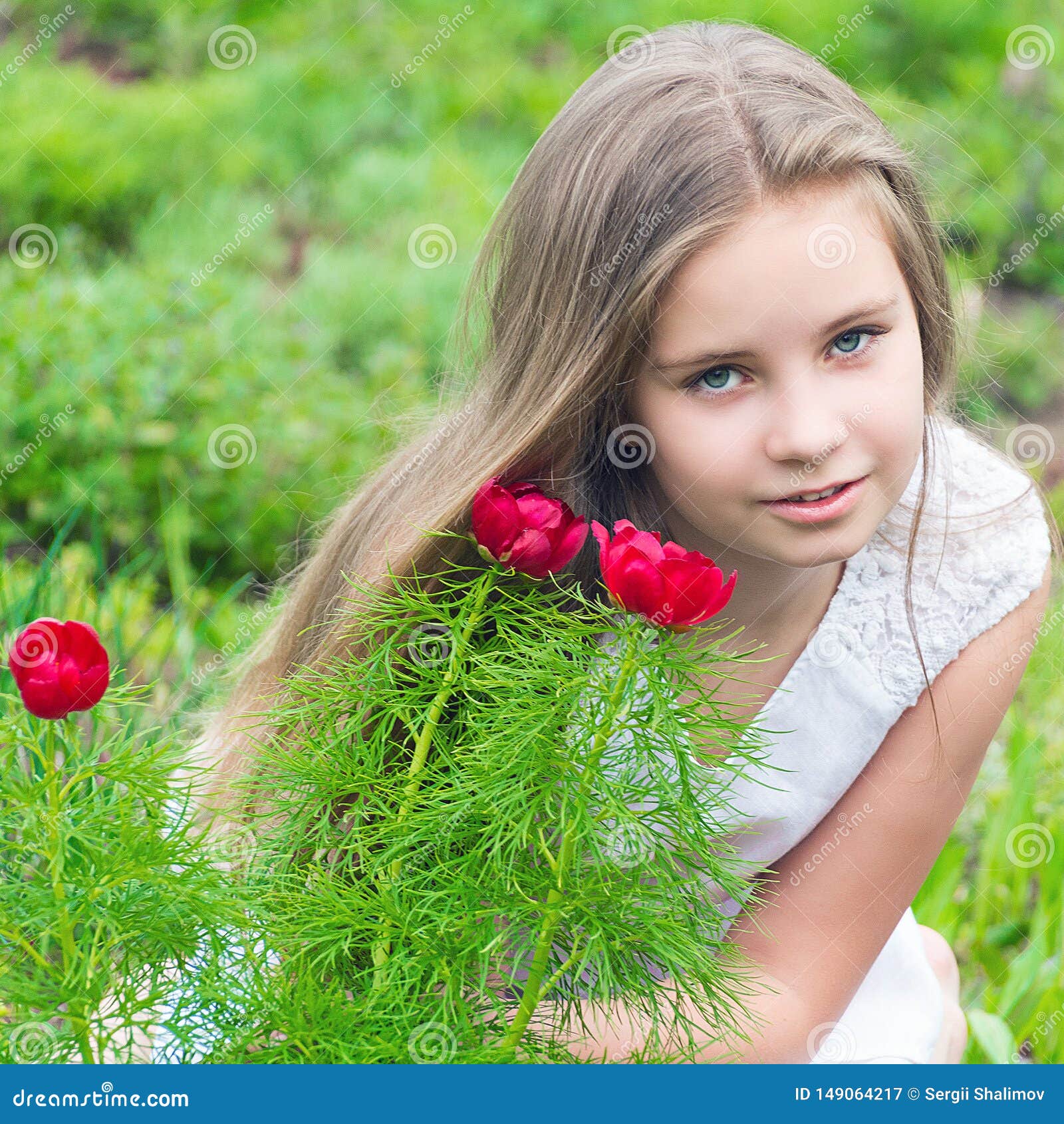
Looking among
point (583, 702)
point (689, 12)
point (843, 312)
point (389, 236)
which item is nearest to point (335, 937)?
point (583, 702)

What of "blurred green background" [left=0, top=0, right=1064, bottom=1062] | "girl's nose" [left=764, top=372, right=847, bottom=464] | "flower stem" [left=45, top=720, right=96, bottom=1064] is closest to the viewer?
"flower stem" [left=45, top=720, right=96, bottom=1064]

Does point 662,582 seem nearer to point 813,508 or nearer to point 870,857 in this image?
point 813,508

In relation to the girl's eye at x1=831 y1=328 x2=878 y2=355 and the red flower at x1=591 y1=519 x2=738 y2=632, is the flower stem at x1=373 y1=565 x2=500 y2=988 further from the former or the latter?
the girl's eye at x1=831 y1=328 x2=878 y2=355

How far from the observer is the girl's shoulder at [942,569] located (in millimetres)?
1584

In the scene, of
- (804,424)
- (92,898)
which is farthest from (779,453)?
(92,898)

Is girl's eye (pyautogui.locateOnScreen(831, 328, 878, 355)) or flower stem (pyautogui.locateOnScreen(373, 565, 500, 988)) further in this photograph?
girl's eye (pyautogui.locateOnScreen(831, 328, 878, 355))

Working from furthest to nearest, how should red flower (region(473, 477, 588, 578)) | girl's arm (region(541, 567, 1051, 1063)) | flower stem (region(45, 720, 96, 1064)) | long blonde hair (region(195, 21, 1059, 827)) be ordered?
girl's arm (region(541, 567, 1051, 1063))
long blonde hair (region(195, 21, 1059, 827))
red flower (region(473, 477, 588, 578))
flower stem (region(45, 720, 96, 1064))

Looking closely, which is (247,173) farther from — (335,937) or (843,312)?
(335,937)

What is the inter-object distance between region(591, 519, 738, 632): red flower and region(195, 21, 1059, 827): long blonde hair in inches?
13.8

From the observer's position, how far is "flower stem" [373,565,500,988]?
0.96 metres

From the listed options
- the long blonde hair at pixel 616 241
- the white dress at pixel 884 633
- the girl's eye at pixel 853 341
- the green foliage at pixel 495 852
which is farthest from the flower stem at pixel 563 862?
the white dress at pixel 884 633

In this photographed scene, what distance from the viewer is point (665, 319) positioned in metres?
1.23

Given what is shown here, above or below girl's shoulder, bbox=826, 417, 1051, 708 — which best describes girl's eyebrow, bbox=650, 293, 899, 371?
above

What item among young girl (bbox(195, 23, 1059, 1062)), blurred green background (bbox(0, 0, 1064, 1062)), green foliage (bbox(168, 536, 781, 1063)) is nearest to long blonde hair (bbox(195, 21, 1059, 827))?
young girl (bbox(195, 23, 1059, 1062))
